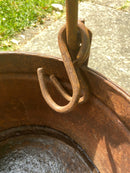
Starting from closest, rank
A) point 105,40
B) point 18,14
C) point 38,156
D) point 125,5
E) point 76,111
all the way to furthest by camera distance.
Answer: point 76,111 → point 38,156 → point 105,40 → point 18,14 → point 125,5

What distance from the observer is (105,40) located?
1.76 m

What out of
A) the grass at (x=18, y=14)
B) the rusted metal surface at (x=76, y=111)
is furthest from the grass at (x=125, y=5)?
the rusted metal surface at (x=76, y=111)

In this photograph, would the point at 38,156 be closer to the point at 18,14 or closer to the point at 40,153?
the point at 40,153

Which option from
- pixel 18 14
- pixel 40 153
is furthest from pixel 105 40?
pixel 40 153

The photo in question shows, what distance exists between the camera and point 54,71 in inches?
38.8

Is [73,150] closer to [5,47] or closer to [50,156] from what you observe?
[50,156]

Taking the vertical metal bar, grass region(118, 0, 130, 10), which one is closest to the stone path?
grass region(118, 0, 130, 10)

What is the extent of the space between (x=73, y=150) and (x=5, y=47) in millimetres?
963

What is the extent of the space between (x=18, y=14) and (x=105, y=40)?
81 cm

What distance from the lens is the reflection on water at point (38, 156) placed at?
3.81ft

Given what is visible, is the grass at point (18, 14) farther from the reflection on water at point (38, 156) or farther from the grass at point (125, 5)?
the reflection on water at point (38, 156)

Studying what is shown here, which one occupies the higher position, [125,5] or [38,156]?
[125,5]

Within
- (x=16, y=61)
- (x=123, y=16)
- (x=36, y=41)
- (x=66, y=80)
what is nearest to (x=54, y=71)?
(x=66, y=80)

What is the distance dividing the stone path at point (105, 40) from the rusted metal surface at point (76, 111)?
497mm
